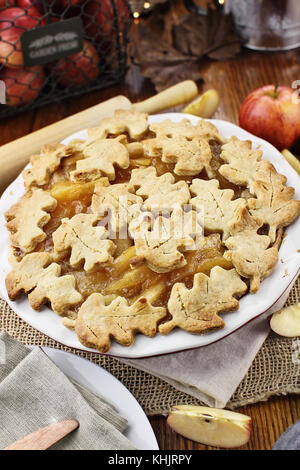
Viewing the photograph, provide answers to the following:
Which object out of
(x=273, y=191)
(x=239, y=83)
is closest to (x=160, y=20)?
(x=239, y=83)

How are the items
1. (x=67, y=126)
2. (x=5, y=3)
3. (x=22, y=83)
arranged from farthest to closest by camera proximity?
(x=22, y=83), (x=5, y=3), (x=67, y=126)

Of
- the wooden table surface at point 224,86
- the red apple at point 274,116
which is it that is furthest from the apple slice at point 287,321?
the wooden table surface at point 224,86

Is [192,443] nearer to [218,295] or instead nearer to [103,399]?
[103,399]

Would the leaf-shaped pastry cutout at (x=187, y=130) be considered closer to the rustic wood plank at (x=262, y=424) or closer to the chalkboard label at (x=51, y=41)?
the chalkboard label at (x=51, y=41)

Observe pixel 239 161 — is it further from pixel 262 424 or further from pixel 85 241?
pixel 262 424

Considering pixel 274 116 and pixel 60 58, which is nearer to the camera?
pixel 274 116

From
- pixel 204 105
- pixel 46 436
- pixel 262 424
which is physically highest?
pixel 204 105

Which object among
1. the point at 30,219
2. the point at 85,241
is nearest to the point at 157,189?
the point at 85,241
